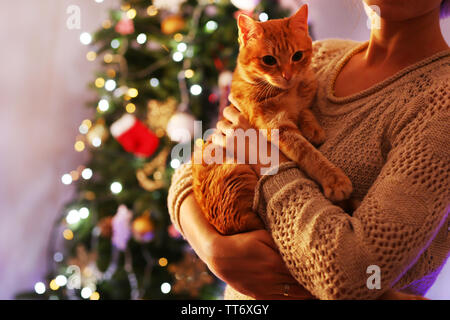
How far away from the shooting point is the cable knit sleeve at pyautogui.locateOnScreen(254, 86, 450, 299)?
609 millimetres

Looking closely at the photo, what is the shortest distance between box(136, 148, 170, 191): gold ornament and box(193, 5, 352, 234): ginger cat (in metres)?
1.10

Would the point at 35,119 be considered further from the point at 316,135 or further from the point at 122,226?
the point at 316,135

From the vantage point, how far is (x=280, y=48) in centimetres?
92

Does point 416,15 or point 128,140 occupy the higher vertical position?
point 416,15

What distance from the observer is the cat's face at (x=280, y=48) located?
92cm

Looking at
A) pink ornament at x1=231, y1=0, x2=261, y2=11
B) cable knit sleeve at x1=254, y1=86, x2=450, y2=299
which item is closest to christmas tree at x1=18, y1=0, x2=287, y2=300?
pink ornament at x1=231, y1=0, x2=261, y2=11

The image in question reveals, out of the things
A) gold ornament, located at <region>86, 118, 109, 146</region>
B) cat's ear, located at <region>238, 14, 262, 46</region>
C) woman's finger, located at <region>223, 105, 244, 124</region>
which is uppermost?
cat's ear, located at <region>238, 14, 262, 46</region>

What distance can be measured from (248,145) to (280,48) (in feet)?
0.85

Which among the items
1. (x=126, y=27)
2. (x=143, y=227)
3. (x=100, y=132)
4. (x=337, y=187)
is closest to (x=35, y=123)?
(x=100, y=132)

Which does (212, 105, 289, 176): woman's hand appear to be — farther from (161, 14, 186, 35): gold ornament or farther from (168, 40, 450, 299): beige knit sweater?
(161, 14, 186, 35): gold ornament
